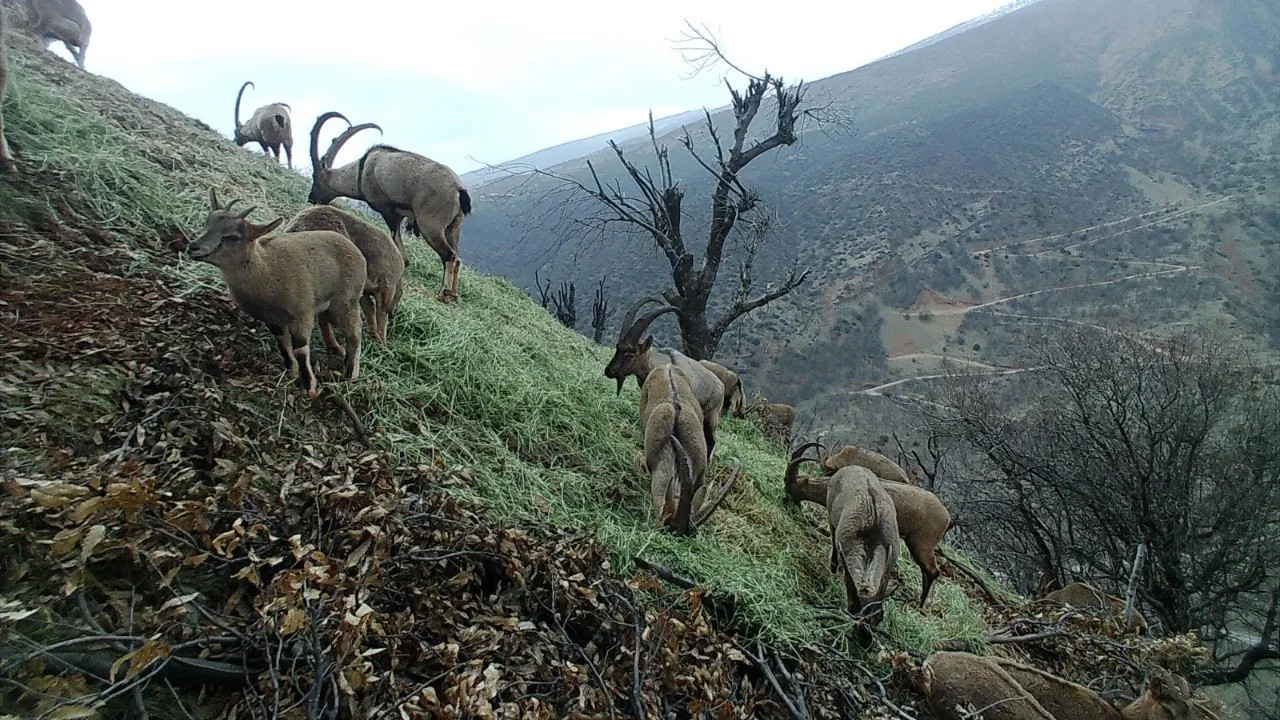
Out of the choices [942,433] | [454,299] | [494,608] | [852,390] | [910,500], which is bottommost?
[852,390]

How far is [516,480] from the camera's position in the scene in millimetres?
4609

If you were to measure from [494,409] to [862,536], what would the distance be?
10.7 feet

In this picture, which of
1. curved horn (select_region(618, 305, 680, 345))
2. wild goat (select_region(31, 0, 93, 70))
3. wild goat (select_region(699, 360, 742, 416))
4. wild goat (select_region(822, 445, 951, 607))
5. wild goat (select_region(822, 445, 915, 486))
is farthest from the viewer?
wild goat (select_region(31, 0, 93, 70))

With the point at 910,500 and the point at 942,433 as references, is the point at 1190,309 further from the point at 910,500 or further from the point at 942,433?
the point at 910,500

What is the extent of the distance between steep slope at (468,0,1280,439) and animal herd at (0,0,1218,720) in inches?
585

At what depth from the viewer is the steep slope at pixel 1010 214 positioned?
31547 millimetres

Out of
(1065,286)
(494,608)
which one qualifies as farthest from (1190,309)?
(494,608)

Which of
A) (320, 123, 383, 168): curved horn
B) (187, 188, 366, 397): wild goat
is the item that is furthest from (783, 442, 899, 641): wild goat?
(320, 123, 383, 168): curved horn

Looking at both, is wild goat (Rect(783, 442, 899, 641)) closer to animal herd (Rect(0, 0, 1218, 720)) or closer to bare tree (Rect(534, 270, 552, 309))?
animal herd (Rect(0, 0, 1218, 720))

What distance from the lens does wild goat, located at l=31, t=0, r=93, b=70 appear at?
10.2 metres

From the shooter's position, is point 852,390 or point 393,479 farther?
point 852,390

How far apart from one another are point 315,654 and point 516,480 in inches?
89.0

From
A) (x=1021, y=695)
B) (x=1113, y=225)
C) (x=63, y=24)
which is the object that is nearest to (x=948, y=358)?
(x=1113, y=225)

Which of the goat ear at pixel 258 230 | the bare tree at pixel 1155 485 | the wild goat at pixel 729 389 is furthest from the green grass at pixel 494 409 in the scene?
the bare tree at pixel 1155 485
